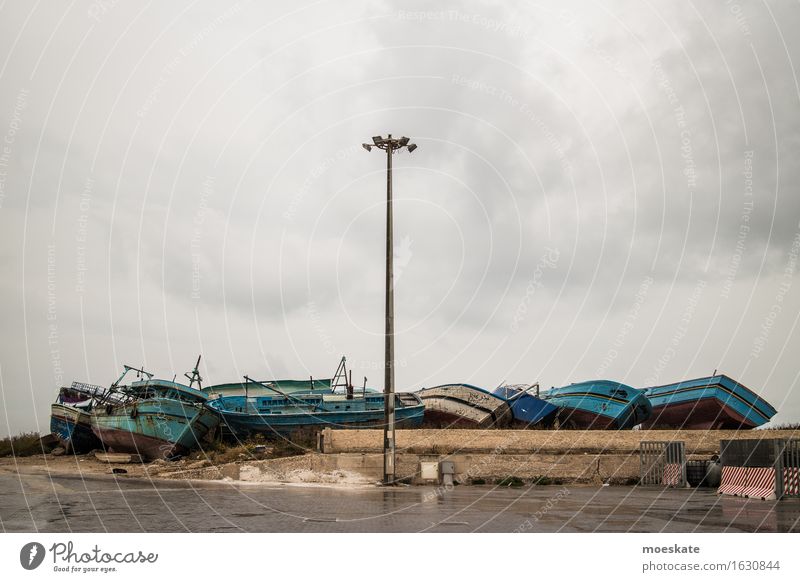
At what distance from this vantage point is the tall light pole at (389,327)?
24.0 metres

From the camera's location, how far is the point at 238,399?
41.1m

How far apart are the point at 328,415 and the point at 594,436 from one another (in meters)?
13.3

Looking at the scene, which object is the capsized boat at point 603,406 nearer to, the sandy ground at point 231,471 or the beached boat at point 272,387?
the beached boat at point 272,387

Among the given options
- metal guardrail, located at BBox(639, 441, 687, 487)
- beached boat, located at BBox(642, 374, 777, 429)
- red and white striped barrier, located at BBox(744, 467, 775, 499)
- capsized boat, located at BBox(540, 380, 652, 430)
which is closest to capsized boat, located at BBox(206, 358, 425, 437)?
capsized boat, located at BBox(540, 380, 652, 430)

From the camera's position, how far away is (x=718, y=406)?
40.9m

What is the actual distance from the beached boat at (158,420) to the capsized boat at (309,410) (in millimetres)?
961

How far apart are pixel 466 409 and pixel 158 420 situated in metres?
16.1

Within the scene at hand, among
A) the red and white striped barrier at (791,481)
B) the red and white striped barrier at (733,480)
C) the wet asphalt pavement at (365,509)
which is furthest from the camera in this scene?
the red and white striped barrier at (733,480)

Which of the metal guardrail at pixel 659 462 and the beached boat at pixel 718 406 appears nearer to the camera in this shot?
the metal guardrail at pixel 659 462

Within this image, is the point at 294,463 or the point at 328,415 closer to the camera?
the point at 294,463

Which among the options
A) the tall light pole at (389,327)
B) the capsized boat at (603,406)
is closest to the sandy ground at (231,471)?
the tall light pole at (389,327)
